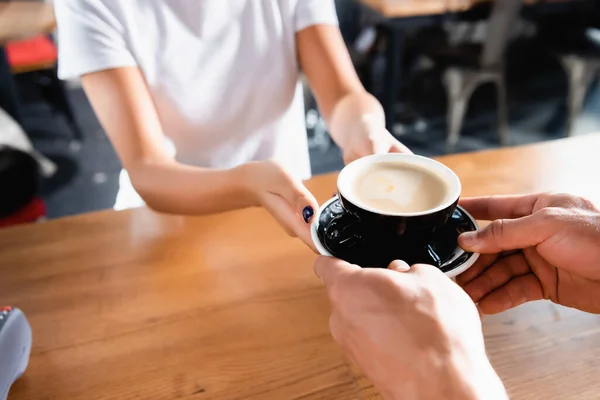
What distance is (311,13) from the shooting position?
1.19 metres

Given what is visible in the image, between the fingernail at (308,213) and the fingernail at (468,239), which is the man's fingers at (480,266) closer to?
the fingernail at (468,239)

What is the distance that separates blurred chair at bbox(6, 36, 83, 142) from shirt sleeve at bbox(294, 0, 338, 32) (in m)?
2.12

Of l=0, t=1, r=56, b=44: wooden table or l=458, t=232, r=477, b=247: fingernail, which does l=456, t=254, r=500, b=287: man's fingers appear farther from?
l=0, t=1, r=56, b=44: wooden table

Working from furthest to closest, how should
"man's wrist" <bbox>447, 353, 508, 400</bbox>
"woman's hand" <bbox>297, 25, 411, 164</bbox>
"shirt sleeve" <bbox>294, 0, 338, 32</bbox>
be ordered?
"shirt sleeve" <bbox>294, 0, 338, 32</bbox>
"woman's hand" <bbox>297, 25, 411, 164</bbox>
"man's wrist" <bbox>447, 353, 508, 400</bbox>

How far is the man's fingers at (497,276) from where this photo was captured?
78 cm

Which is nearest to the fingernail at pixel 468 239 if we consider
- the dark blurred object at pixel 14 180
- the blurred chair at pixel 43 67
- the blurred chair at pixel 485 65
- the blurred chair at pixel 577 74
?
the dark blurred object at pixel 14 180

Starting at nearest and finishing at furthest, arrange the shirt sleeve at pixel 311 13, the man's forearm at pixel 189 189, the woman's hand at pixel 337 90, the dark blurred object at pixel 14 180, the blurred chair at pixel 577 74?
the man's forearm at pixel 189 189 < the woman's hand at pixel 337 90 < the shirt sleeve at pixel 311 13 < the dark blurred object at pixel 14 180 < the blurred chair at pixel 577 74

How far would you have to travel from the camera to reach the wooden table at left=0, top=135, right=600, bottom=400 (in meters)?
0.67

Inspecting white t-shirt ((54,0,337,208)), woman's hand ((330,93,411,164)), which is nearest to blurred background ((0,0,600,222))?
white t-shirt ((54,0,337,208))

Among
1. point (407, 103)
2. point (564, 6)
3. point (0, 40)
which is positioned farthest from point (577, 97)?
point (0, 40)

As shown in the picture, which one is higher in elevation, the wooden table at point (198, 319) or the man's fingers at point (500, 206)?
the man's fingers at point (500, 206)

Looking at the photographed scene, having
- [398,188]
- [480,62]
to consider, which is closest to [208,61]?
[398,188]

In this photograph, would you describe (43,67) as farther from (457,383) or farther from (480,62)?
(457,383)

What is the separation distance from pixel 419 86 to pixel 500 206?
9.11ft
